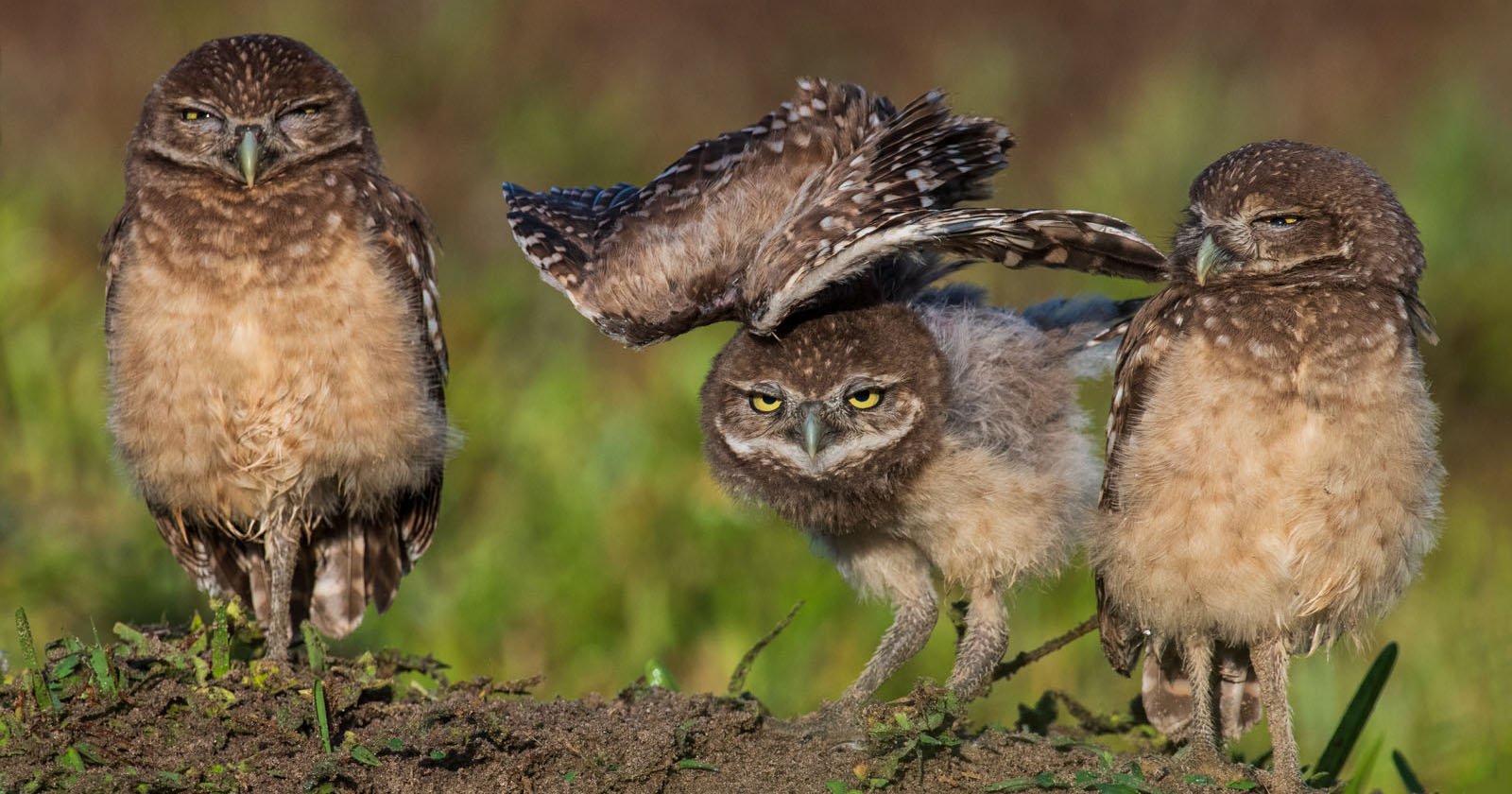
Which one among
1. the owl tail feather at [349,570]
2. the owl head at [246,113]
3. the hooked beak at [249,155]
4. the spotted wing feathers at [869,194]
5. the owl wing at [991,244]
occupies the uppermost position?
the owl head at [246,113]

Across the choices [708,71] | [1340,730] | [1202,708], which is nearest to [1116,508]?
[1202,708]

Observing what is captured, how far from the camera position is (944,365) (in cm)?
534

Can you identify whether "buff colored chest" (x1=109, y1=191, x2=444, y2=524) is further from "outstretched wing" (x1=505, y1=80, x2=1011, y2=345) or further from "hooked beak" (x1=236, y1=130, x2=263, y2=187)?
"outstretched wing" (x1=505, y1=80, x2=1011, y2=345)

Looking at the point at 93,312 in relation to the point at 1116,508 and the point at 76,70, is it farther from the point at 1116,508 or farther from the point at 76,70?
the point at 1116,508

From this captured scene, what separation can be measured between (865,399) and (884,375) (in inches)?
4.4

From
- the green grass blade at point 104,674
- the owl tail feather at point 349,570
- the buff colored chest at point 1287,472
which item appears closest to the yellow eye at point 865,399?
the buff colored chest at point 1287,472

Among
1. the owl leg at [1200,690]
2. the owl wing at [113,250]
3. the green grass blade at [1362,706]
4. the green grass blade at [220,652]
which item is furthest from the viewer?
the owl wing at [113,250]

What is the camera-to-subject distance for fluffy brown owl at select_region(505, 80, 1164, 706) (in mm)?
5238

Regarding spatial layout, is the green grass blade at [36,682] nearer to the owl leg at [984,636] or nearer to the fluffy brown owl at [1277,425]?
the owl leg at [984,636]

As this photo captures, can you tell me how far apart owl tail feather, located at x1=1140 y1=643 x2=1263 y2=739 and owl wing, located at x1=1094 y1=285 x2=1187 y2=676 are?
0.92 feet

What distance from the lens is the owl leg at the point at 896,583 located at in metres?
5.57

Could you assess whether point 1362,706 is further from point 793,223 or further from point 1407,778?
point 793,223

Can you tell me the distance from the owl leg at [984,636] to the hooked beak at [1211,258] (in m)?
1.37

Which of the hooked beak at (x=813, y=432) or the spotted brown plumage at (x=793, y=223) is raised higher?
the spotted brown plumage at (x=793, y=223)
